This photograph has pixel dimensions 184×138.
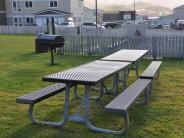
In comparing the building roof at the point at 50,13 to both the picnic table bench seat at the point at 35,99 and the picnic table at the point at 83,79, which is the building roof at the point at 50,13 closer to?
the picnic table at the point at 83,79

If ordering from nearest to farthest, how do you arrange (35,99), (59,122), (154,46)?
(35,99) → (59,122) → (154,46)

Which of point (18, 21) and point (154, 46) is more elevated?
point (18, 21)

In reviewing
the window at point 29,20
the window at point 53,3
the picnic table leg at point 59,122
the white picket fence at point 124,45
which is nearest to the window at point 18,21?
the window at point 29,20

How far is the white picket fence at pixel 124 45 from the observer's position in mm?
14203

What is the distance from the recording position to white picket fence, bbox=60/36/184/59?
1420 cm

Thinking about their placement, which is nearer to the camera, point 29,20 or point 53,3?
point 29,20

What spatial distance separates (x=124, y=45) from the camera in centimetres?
1475

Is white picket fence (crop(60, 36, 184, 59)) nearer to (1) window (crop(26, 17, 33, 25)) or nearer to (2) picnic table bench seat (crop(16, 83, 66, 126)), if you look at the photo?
(2) picnic table bench seat (crop(16, 83, 66, 126))

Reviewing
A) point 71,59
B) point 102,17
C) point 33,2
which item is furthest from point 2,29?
point 102,17

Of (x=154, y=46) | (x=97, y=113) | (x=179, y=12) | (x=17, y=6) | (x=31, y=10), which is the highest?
(x=179, y=12)

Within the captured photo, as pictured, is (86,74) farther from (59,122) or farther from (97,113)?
(97,113)

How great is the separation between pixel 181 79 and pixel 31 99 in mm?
5501

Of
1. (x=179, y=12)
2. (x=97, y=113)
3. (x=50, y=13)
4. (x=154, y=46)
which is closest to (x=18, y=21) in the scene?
(x=50, y=13)

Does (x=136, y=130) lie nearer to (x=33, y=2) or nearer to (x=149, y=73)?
(x=149, y=73)
